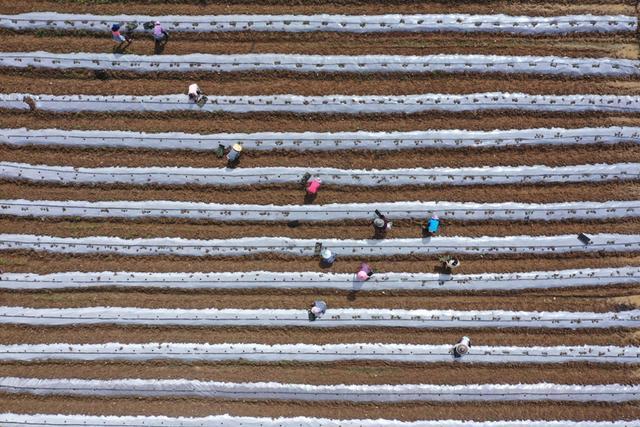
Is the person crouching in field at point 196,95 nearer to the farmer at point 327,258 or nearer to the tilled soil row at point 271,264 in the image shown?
the tilled soil row at point 271,264

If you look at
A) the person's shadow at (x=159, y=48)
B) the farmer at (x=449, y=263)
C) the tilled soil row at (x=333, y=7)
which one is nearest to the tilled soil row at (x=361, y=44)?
the person's shadow at (x=159, y=48)

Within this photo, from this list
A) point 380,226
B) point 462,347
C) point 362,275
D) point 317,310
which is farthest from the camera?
point 380,226

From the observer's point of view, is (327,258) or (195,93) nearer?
(327,258)

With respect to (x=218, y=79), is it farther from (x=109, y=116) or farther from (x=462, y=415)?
(x=462, y=415)

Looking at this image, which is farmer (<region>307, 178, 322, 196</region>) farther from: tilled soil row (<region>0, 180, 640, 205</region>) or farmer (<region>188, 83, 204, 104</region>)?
farmer (<region>188, 83, 204, 104</region>)

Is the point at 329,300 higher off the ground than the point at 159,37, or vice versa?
the point at 159,37

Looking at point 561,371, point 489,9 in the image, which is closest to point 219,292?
point 561,371

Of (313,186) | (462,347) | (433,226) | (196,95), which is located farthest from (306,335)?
(196,95)

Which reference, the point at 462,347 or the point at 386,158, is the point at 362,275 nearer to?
the point at 462,347
